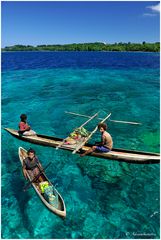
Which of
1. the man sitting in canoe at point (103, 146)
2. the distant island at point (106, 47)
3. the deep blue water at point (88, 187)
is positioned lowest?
the deep blue water at point (88, 187)

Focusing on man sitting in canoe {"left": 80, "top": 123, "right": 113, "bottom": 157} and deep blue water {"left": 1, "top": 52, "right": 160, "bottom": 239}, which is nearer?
deep blue water {"left": 1, "top": 52, "right": 160, "bottom": 239}

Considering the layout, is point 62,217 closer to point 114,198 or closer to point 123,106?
point 114,198

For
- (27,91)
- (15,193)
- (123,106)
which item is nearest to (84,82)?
(27,91)

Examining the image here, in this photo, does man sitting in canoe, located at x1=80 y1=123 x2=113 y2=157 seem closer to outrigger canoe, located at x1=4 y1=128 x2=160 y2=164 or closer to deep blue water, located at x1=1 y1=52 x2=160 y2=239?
outrigger canoe, located at x1=4 y1=128 x2=160 y2=164

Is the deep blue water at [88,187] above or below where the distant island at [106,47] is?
below

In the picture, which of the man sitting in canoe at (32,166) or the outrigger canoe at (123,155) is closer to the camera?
the man sitting in canoe at (32,166)

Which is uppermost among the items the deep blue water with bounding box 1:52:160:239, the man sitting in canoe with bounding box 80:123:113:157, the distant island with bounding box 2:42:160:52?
the distant island with bounding box 2:42:160:52

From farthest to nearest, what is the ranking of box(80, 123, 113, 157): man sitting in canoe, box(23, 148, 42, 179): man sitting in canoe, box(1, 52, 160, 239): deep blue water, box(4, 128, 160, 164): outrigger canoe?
box(80, 123, 113, 157): man sitting in canoe → box(4, 128, 160, 164): outrigger canoe → box(23, 148, 42, 179): man sitting in canoe → box(1, 52, 160, 239): deep blue water

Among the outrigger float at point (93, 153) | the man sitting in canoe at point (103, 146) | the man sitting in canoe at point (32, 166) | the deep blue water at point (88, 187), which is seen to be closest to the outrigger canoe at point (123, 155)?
the outrigger float at point (93, 153)

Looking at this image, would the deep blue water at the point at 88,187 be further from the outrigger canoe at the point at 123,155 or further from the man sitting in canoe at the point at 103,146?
the man sitting in canoe at the point at 103,146

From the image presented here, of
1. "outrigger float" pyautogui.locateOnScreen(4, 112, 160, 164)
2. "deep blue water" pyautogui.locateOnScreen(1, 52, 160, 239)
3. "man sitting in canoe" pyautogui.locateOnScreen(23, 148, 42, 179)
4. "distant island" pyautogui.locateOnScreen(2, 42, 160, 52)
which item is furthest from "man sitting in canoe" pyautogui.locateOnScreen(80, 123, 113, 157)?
"distant island" pyautogui.locateOnScreen(2, 42, 160, 52)

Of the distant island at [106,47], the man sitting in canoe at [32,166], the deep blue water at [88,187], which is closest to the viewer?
the deep blue water at [88,187]

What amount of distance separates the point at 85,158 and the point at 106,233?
483cm

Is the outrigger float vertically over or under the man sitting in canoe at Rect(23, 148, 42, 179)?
over
